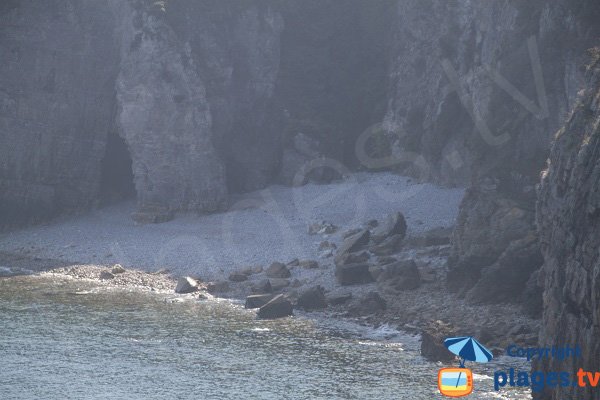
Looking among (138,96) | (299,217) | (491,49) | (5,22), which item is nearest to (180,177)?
(138,96)

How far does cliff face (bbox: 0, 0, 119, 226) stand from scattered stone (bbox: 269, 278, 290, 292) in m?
20.6

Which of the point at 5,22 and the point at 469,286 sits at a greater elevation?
the point at 5,22

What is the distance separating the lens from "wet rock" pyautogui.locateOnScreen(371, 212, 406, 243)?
42.7m

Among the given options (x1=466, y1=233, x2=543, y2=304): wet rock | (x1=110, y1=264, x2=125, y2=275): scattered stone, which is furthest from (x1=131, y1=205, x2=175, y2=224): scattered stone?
(x1=466, y1=233, x2=543, y2=304): wet rock

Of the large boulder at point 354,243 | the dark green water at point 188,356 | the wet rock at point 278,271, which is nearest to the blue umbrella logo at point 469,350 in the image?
the dark green water at point 188,356

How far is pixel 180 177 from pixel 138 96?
17.6ft

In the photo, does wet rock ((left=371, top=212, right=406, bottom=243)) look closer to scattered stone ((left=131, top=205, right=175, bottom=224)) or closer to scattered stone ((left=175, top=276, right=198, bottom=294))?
scattered stone ((left=175, top=276, right=198, bottom=294))

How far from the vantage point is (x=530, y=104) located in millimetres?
39031

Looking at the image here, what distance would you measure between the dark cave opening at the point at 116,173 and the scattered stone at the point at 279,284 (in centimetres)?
2043

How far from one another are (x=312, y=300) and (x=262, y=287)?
367 cm

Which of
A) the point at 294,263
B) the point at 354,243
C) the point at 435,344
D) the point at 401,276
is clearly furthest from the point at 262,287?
the point at 435,344

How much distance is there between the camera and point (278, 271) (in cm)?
4197

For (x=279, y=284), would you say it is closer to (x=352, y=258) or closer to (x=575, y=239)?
(x=352, y=258)

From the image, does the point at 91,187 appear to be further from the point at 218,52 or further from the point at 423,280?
the point at 423,280
